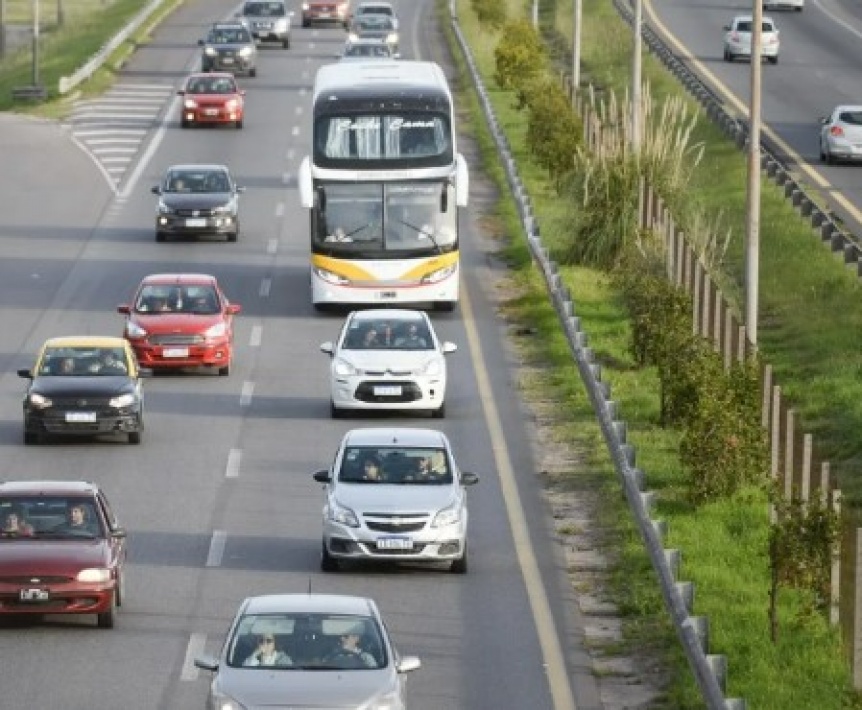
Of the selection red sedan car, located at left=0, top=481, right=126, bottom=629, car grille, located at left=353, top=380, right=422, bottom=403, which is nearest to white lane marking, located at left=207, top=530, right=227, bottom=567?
red sedan car, located at left=0, top=481, right=126, bottom=629

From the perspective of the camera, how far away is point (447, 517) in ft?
95.2

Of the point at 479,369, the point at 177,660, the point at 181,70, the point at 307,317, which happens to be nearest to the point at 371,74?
the point at 307,317

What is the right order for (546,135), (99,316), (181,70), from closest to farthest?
(99,316)
(546,135)
(181,70)

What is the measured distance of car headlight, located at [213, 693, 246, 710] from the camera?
66.8 ft

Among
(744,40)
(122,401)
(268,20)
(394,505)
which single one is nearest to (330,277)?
(122,401)

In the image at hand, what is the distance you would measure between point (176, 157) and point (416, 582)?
43.8 metres

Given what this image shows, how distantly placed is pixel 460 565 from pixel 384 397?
10.3m

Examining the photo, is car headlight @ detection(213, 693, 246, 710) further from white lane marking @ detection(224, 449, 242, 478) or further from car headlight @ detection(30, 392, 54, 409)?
car headlight @ detection(30, 392, 54, 409)

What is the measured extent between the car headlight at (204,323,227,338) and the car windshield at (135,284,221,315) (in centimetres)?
31

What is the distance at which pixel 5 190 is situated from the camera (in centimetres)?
6781

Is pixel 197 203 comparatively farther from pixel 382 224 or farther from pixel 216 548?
pixel 216 548

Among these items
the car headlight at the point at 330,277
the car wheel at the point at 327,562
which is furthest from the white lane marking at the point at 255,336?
the car wheel at the point at 327,562

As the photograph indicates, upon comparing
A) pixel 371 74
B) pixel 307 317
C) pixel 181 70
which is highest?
pixel 371 74

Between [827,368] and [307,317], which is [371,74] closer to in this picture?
[307,317]
